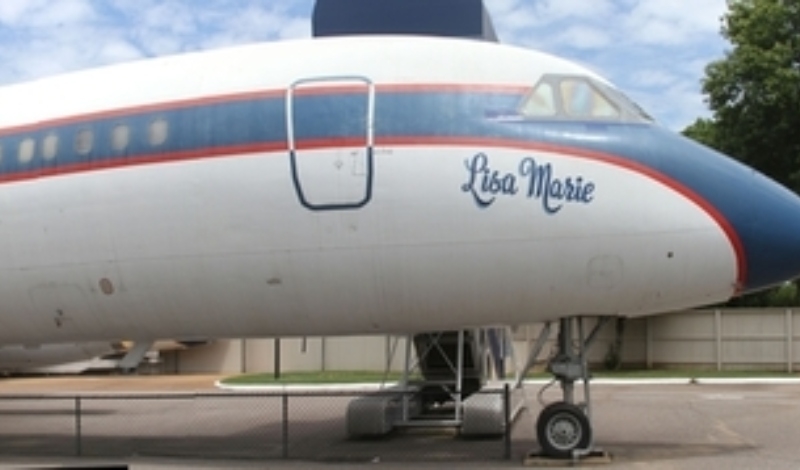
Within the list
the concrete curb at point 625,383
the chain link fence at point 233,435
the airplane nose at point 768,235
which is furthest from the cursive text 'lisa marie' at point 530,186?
the concrete curb at point 625,383

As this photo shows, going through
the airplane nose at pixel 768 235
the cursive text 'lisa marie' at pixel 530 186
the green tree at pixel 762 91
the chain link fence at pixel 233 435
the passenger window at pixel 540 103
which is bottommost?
the chain link fence at pixel 233 435

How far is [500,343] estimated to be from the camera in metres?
22.4

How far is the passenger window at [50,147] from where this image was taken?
1398cm

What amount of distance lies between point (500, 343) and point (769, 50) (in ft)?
82.5

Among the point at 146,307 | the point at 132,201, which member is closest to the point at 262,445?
the point at 146,307

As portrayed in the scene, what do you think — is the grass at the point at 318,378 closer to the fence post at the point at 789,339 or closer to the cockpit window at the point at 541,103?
the fence post at the point at 789,339

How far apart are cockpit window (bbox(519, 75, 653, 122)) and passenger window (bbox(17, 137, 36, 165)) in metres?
5.97

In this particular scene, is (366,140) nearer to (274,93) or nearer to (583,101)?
(274,93)

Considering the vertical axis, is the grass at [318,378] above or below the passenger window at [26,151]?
below

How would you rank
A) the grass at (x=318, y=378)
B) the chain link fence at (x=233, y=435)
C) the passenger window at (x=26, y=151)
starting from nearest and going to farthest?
the passenger window at (x=26, y=151), the chain link fence at (x=233, y=435), the grass at (x=318, y=378)

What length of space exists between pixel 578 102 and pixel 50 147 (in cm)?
635

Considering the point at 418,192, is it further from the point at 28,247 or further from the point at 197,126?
the point at 28,247

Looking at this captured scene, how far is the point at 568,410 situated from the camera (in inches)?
524

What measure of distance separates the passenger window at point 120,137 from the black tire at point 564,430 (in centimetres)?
583
